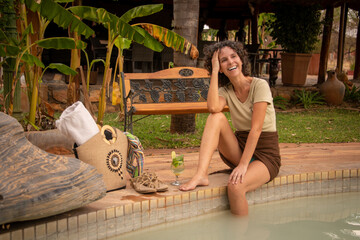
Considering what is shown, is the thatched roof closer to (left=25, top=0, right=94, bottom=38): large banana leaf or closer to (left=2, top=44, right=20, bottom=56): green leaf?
(left=25, top=0, right=94, bottom=38): large banana leaf

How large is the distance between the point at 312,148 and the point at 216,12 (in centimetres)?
1196

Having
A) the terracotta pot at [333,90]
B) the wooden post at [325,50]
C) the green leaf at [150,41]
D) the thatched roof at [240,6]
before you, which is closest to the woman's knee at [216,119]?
the green leaf at [150,41]

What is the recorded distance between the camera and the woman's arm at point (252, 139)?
338 centimetres

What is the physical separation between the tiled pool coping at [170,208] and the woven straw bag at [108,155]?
362 millimetres

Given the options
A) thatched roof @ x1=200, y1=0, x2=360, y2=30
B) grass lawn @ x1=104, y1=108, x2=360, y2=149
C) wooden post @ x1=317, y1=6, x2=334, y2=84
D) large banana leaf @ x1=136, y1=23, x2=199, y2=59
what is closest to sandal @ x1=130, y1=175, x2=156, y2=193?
grass lawn @ x1=104, y1=108, x2=360, y2=149

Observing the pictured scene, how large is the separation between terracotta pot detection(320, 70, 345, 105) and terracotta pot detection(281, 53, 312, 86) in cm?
88

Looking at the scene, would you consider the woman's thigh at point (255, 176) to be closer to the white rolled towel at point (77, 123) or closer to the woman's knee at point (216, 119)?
the woman's knee at point (216, 119)

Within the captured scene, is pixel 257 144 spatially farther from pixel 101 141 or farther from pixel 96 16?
pixel 96 16

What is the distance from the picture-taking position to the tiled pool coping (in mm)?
2703

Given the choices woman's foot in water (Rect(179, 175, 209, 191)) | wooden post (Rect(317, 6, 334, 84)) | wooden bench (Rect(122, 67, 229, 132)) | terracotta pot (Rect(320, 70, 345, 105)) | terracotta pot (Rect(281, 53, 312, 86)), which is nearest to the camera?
woman's foot in water (Rect(179, 175, 209, 191))

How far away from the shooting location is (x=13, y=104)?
4.89 metres

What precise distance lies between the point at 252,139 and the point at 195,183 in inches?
22.2

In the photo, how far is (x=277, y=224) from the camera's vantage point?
3.49 m

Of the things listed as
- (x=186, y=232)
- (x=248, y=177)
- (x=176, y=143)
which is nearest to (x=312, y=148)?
(x=176, y=143)
